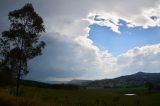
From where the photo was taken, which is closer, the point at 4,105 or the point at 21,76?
the point at 4,105

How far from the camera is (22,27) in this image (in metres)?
32.1

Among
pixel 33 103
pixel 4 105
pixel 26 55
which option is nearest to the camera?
pixel 33 103

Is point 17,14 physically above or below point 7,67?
above

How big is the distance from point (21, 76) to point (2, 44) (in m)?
4.07

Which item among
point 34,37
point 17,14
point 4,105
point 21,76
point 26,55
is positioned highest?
point 17,14

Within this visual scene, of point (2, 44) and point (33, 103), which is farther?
point (2, 44)

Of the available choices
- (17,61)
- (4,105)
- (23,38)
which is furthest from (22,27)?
(4,105)

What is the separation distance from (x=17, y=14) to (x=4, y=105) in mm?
14401

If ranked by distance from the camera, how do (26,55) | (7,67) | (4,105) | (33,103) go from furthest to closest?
(7,67)
(26,55)
(4,105)
(33,103)

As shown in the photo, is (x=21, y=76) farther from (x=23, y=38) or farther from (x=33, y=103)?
(x=33, y=103)

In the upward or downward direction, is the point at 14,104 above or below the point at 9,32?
below

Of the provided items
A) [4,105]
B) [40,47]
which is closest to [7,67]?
[40,47]

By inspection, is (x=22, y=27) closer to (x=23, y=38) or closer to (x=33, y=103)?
(x=23, y=38)

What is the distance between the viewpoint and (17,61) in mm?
31922
